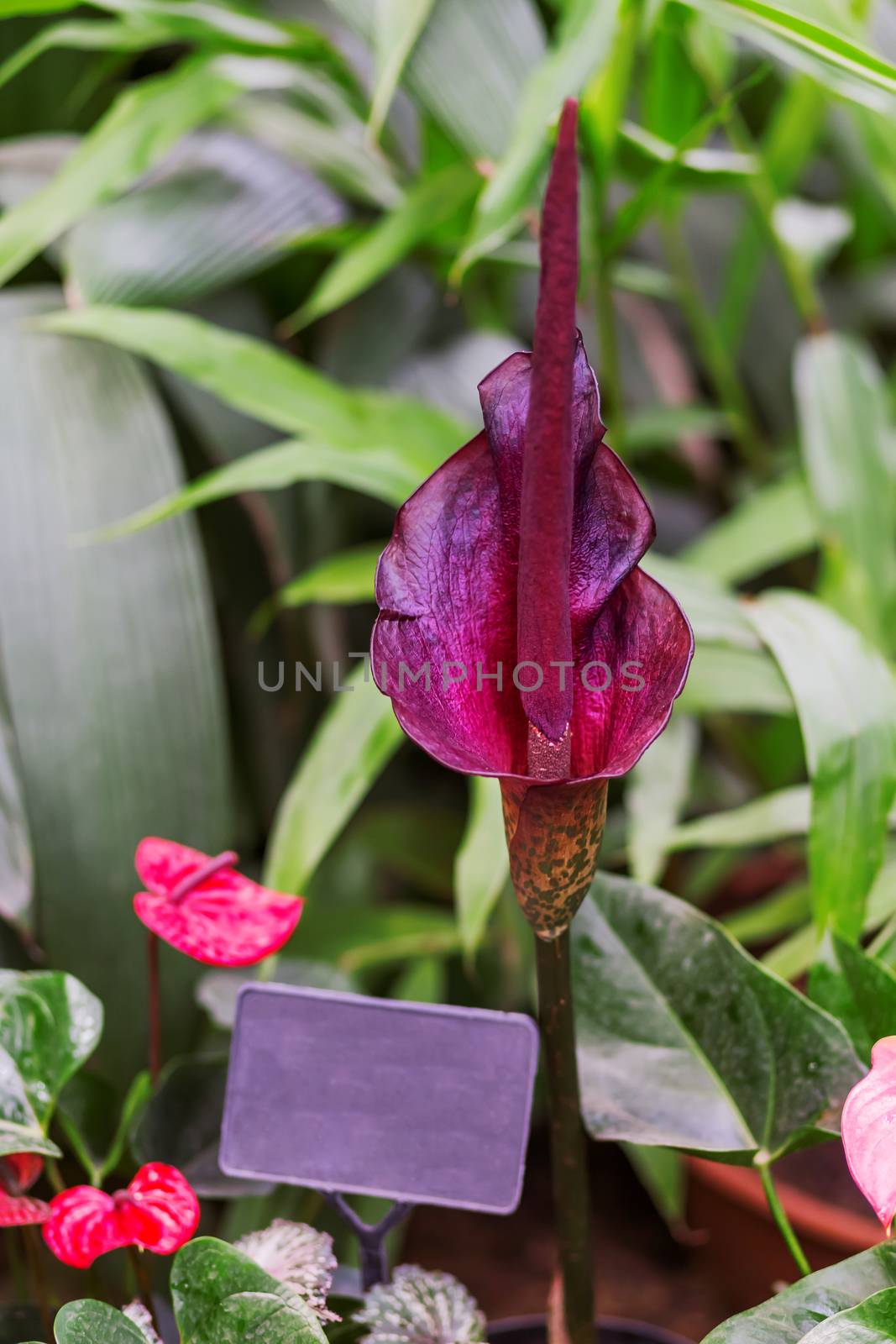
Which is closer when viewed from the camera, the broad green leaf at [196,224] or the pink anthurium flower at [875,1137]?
the pink anthurium flower at [875,1137]

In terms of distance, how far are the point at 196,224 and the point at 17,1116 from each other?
45cm

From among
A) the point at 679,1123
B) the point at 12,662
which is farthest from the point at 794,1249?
the point at 12,662

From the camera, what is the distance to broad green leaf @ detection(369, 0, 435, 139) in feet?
1.63

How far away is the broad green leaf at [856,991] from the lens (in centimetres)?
→ 37

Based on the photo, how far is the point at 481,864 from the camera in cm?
51

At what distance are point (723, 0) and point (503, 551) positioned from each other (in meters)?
0.25

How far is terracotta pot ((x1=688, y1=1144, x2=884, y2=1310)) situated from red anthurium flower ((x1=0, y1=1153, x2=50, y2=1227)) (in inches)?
13.5

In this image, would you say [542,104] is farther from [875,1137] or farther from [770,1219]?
[770,1219]

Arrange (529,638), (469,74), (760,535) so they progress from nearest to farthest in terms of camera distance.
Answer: (529,638) → (469,74) → (760,535)

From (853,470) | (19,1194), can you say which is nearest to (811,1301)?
(19,1194)

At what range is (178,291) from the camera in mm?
624

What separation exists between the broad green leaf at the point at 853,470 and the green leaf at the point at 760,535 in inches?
1.5

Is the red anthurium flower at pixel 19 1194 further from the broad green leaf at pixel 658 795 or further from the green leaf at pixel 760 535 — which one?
the green leaf at pixel 760 535

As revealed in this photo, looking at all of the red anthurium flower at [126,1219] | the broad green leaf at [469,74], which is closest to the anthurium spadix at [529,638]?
the red anthurium flower at [126,1219]
